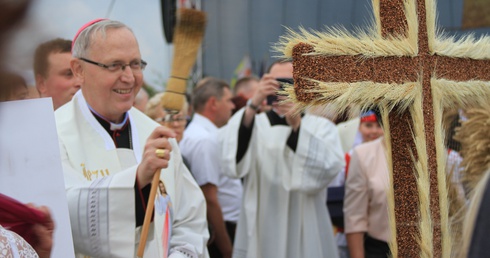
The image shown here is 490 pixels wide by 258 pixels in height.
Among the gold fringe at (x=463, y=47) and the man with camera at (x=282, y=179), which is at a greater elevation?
the gold fringe at (x=463, y=47)

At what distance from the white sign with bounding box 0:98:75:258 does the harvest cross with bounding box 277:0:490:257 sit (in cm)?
85

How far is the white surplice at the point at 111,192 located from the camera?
124 inches

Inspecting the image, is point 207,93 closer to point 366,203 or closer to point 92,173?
point 366,203

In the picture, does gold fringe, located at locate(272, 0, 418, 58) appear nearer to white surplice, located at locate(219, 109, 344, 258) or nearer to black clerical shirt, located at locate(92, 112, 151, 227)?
black clerical shirt, located at locate(92, 112, 151, 227)

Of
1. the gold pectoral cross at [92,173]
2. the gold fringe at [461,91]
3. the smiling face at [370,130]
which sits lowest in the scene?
the smiling face at [370,130]

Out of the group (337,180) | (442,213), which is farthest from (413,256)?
(337,180)

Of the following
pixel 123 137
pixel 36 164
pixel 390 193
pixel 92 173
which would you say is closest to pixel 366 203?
pixel 123 137

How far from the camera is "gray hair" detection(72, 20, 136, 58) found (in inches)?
134

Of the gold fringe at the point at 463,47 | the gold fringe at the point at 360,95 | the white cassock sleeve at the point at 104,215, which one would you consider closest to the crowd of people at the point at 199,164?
the white cassock sleeve at the point at 104,215

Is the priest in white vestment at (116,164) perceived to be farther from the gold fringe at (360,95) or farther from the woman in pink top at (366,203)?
the woman in pink top at (366,203)

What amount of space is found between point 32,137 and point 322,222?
2.98m

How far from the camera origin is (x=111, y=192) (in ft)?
10.4

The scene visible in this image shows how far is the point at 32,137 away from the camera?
2557mm

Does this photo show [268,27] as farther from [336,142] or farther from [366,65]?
[366,65]
